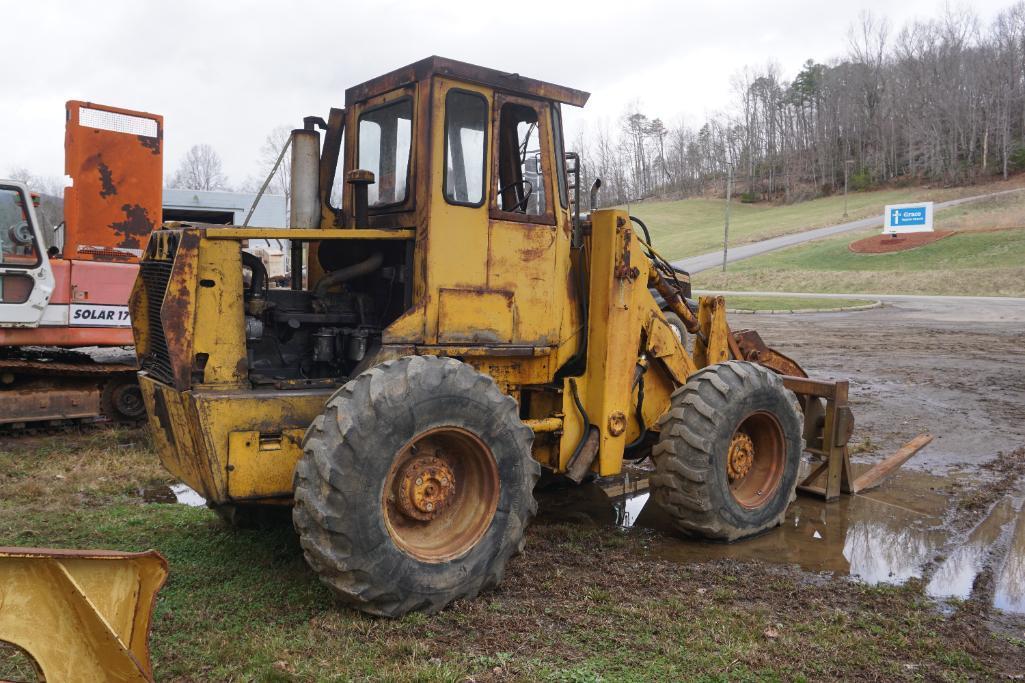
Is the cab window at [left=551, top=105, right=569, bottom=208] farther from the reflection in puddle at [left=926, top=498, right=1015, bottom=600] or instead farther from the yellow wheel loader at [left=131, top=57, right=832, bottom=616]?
the reflection in puddle at [left=926, top=498, right=1015, bottom=600]

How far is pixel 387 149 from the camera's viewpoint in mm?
5531

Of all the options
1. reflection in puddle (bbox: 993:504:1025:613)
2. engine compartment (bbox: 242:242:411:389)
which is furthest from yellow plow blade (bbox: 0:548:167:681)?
reflection in puddle (bbox: 993:504:1025:613)

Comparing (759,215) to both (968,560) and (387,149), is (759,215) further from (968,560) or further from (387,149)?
(387,149)

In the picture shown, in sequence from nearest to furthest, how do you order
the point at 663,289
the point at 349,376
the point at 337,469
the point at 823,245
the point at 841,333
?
1. the point at 337,469
2. the point at 349,376
3. the point at 663,289
4. the point at 841,333
5. the point at 823,245

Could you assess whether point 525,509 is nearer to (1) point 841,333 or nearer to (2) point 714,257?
(1) point 841,333

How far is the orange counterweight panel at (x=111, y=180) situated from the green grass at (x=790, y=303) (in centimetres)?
2003

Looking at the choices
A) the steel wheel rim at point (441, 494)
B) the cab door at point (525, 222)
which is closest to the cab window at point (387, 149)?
the cab door at point (525, 222)

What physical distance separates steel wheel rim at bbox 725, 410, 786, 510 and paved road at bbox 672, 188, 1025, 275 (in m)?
38.5

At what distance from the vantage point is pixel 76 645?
2961 millimetres

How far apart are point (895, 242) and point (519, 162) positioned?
43.5 m

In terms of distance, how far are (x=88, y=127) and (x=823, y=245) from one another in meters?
43.6

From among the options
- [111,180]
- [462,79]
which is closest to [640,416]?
[462,79]

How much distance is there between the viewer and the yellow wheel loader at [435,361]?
429 centimetres

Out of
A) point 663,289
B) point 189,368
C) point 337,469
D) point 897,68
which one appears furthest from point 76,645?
point 897,68
